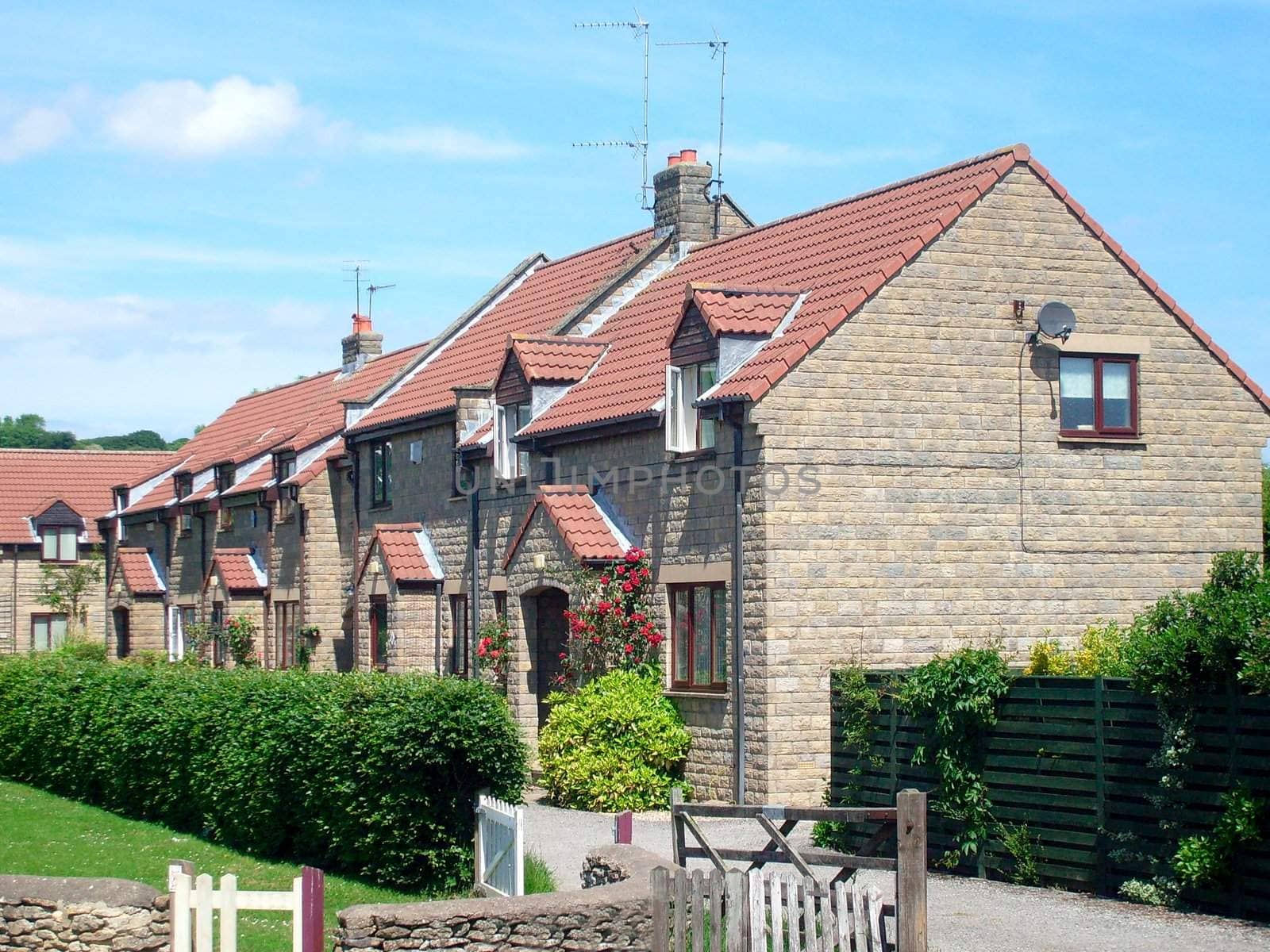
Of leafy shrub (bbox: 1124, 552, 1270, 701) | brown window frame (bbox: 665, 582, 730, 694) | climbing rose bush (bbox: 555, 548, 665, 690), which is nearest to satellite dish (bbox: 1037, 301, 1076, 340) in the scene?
brown window frame (bbox: 665, 582, 730, 694)

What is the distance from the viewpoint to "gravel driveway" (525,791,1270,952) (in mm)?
13422

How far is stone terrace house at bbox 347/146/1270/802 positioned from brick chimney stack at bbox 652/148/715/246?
14.9 ft

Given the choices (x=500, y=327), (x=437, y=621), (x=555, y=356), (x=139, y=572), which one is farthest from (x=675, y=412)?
(x=139, y=572)

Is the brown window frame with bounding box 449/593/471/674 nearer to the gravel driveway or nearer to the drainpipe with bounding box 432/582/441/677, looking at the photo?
the drainpipe with bounding box 432/582/441/677

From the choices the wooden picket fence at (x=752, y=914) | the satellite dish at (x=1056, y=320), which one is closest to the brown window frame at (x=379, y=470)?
the satellite dish at (x=1056, y=320)

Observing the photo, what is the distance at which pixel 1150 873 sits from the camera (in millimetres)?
15227

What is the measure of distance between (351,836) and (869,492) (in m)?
8.30

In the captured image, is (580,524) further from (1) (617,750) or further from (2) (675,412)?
(1) (617,750)

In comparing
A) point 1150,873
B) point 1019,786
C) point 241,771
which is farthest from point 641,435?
point 1150,873

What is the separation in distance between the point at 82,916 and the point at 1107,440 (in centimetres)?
1568

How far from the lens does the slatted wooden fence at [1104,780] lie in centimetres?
1424

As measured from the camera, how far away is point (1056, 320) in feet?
75.0

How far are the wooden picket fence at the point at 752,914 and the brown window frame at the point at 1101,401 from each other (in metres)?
12.9

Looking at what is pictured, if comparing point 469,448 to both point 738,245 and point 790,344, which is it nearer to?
point 738,245
